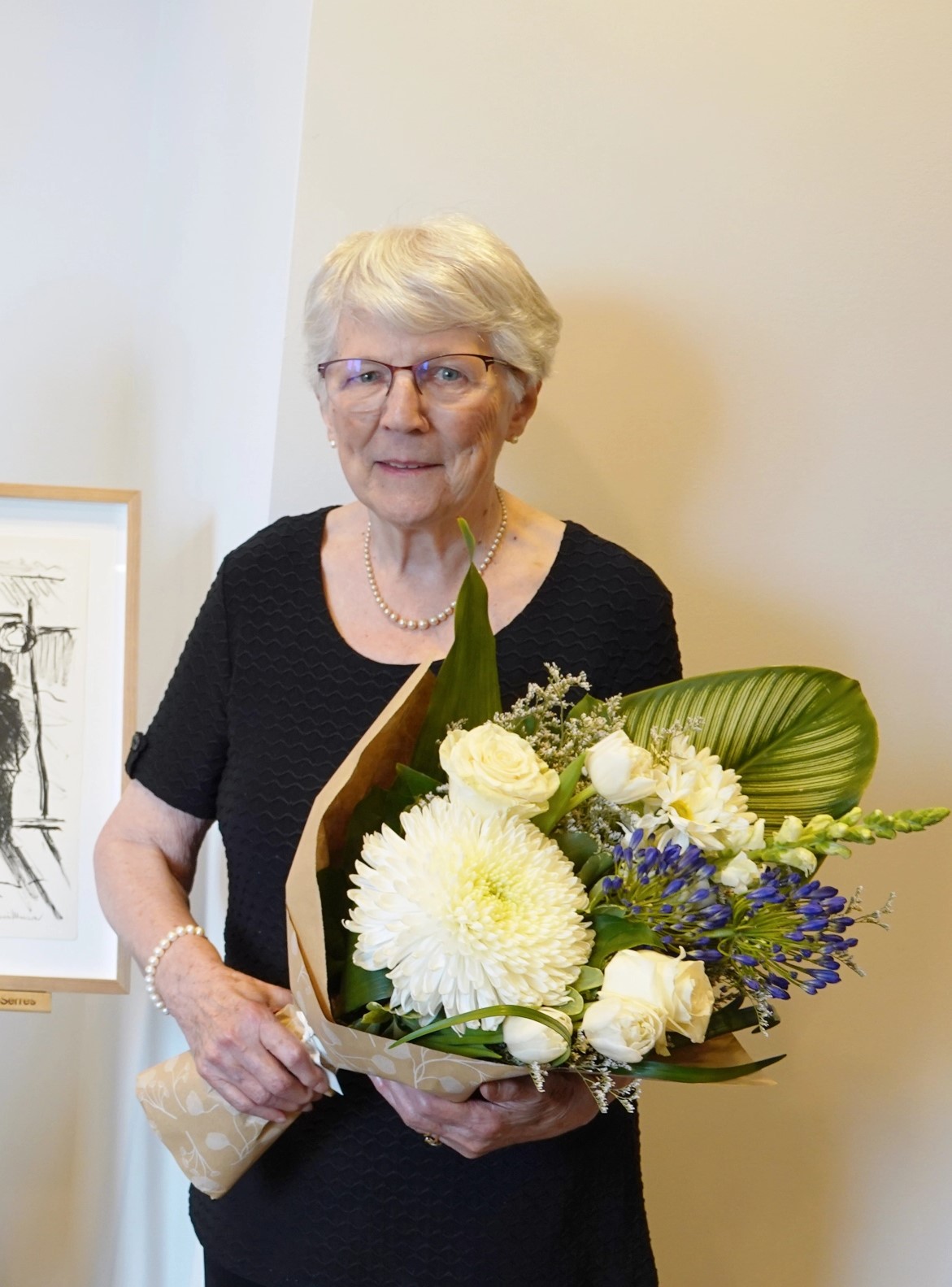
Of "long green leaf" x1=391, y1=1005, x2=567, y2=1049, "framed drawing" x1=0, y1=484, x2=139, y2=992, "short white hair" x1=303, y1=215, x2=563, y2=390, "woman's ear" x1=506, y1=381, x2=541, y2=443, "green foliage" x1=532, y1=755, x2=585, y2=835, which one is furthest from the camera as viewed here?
"framed drawing" x1=0, y1=484, x2=139, y2=992

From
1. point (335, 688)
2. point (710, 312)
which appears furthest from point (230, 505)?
point (710, 312)

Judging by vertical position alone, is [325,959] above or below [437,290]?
below

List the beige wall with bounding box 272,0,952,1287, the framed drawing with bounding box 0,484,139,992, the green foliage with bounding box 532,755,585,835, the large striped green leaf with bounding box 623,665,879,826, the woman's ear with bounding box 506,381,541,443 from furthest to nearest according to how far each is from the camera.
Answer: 1. the framed drawing with bounding box 0,484,139,992
2. the beige wall with bounding box 272,0,952,1287
3. the woman's ear with bounding box 506,381,541,443
4. the large striped green leaf with bounding box 623,665,879,826
5. the green foliage with bounding box 532,755,585,835

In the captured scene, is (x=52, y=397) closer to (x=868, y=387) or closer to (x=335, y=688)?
(x=335, y=688)

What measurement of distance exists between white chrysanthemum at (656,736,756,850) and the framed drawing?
42.0 inches

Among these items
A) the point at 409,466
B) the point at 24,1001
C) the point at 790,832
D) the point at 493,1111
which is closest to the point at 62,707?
the point at 24,1001

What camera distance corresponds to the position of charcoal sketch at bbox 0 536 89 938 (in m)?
1.79

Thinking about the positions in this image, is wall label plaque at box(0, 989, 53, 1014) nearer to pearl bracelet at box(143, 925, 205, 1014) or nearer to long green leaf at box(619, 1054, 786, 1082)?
pearl bracelet at box(143, 925, 205, 1014)

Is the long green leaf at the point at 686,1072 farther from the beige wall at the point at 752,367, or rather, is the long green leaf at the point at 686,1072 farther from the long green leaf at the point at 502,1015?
the beige wall at the point at 752,367

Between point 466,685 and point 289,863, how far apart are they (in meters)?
0.43

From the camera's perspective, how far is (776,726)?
Result: 1085 mm

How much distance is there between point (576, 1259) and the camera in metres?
1.35

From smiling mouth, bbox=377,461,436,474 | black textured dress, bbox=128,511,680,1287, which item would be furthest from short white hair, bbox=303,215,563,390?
black textured dress, bbox=128,511,680,1287

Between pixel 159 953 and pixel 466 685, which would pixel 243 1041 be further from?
pixel 466 685
